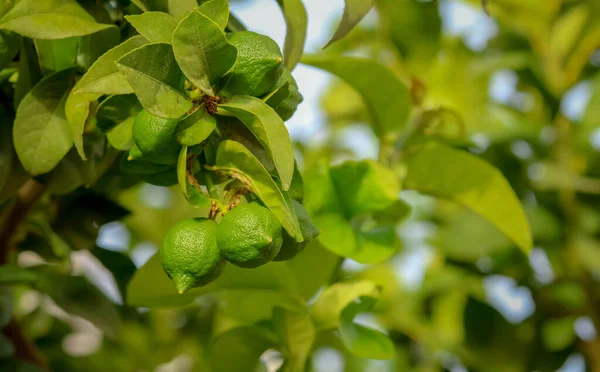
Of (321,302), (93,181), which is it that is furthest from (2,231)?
(321,302)

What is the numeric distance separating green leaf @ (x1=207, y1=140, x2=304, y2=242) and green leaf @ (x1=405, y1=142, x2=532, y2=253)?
0.31 m

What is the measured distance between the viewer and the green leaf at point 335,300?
645 mm

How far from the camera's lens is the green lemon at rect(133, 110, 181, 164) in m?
0.43

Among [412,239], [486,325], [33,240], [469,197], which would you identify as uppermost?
[469,197]

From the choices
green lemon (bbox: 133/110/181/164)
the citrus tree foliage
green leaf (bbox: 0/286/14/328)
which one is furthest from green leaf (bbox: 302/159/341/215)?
green leaf (bbox: 0/286/14/328)

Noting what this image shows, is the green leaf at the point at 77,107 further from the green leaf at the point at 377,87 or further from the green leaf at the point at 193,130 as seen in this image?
the green leaf at the point at 377,87

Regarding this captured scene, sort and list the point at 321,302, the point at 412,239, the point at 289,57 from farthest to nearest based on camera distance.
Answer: the point at 412,239 → the point at 321,302 → the point at 289,57


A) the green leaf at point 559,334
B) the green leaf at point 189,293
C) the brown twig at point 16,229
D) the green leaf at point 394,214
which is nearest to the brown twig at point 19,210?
the brown twig at point 16,229

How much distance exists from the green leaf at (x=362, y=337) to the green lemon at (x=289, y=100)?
22 centimetres

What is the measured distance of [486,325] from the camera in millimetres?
1107

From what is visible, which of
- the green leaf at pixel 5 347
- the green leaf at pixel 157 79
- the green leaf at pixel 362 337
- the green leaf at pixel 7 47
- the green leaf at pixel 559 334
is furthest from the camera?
the green leaf at pixel 559 334

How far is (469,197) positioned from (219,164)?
35 centimetres

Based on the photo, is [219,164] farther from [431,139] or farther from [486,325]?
[486,325]

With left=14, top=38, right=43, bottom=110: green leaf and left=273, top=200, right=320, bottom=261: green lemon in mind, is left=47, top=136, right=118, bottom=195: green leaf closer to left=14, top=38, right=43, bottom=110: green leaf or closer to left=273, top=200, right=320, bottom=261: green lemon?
left=14, top=38, right=43, bottom=110: green leaf
